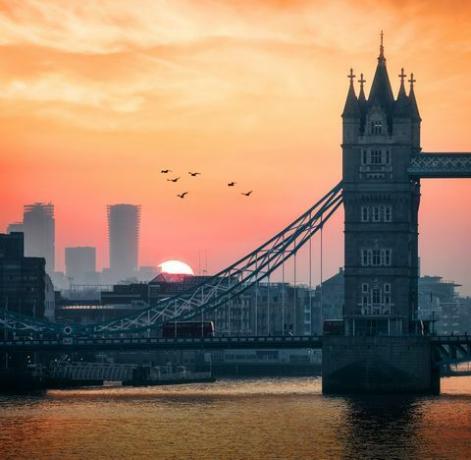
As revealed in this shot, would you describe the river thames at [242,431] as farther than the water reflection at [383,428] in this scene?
No

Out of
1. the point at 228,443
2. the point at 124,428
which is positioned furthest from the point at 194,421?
the point at 228,443

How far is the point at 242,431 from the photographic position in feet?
555

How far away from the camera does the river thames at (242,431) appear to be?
153 meters

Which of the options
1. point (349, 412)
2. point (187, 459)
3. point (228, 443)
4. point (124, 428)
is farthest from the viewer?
point (349, 412)

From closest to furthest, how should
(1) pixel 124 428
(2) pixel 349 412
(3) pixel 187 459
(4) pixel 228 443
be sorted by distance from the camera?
1. (3) pixel 187 459
2. (4) pixel 228 443
3. (1) pixel 124 428
4. (2) pixel 349 412

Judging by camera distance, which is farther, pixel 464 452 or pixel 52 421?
pixel 52 421

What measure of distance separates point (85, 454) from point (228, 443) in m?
13.4

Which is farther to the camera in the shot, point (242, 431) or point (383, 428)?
point (383, 428)

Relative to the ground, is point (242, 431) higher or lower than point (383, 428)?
lower

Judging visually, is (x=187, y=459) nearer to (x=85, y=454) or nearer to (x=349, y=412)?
(x=85, y=454)

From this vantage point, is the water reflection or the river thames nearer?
the river thames

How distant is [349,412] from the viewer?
18675cm

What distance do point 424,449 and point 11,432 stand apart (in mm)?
38266

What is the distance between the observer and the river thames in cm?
15325
